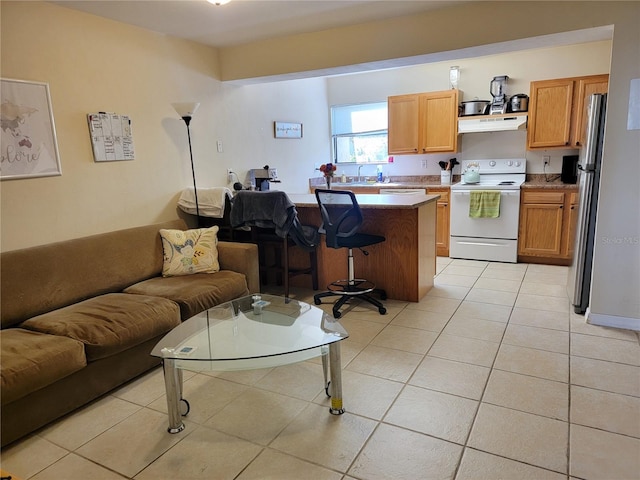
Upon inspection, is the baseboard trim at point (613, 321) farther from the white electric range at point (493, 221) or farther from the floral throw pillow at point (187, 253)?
the floral throw pillow at point (187, 253)

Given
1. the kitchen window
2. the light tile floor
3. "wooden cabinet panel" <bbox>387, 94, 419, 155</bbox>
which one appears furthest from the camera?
the kitchen window

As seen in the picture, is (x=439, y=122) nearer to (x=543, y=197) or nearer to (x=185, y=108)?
(x=543, y=197)

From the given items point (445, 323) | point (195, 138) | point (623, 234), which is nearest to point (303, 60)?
point (195, 138)

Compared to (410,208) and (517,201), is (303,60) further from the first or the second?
(517,201)

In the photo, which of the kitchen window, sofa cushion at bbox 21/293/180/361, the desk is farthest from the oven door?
sofa cushion at bbox 21/293/180/361

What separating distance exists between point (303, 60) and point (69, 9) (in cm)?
182

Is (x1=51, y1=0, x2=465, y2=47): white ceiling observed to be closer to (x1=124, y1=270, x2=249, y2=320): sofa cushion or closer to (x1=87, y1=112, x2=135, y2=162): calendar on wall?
(x1=87, y1=112, x2=135, y2=162): calendar on wall

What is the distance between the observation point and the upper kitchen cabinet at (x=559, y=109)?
434 centimetres

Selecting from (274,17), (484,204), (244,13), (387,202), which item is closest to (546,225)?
Result: (484,204)

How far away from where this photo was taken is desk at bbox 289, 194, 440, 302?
346 cm

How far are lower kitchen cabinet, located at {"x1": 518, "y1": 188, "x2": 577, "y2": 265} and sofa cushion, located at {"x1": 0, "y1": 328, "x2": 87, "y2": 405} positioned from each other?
4356 millimetres

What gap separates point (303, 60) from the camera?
12.3 ft

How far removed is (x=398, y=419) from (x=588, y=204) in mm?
2203

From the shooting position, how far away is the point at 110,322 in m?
2.30
